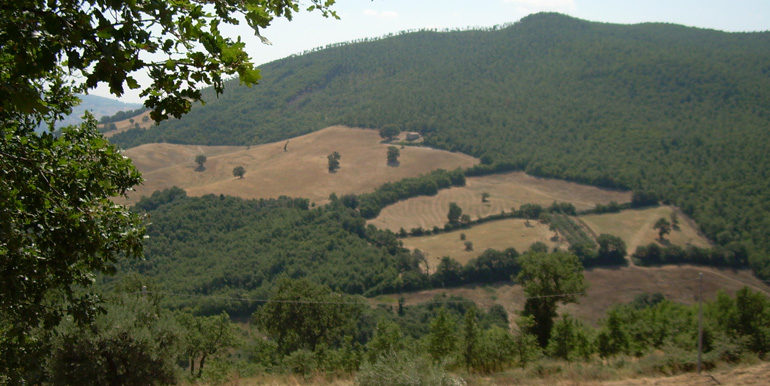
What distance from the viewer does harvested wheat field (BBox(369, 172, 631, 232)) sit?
9600 cm

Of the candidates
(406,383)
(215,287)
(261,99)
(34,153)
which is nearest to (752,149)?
(215,287)

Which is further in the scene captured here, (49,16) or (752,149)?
(752,149)

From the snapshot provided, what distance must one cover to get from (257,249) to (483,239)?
3915 cm

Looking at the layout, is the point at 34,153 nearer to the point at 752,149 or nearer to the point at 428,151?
the point at 428,151

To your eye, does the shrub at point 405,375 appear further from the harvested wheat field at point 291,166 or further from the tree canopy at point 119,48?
the harvested wheat field at point 291,166

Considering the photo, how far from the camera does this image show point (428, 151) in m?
134

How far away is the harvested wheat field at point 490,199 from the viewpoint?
96000 mm

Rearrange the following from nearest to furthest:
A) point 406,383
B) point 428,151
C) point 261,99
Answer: point 406,383 < point 428,151 < point 261,99

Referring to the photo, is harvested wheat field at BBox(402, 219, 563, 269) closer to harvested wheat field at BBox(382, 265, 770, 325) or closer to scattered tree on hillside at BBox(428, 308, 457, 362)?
harvested wheat field at BBox(382, 265, 770, 325)

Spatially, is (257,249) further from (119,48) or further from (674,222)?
(119,48)

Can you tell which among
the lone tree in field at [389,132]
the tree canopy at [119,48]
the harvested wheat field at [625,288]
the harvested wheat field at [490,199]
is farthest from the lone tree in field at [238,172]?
the tree canopy at [119,48]

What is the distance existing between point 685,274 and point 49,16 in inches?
3381

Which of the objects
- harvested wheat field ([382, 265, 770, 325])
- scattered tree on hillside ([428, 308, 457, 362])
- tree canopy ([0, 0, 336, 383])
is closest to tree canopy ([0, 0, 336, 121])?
tree canopy ([0, 0, 336, 383])

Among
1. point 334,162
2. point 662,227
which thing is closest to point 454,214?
point 662,227
